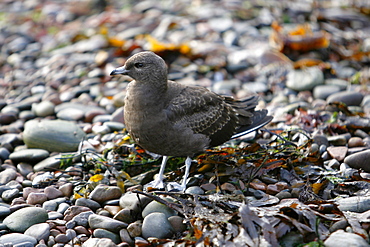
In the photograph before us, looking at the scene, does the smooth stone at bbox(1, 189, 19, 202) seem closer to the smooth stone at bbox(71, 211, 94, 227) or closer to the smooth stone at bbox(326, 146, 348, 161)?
the smooth stone at bbox(71, 211, 94, 227)

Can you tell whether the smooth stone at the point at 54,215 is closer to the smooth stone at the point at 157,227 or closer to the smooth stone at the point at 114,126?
the smooth stone at the point at 157,227

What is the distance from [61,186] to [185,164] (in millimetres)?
1520

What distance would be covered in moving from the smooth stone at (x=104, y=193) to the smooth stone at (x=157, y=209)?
0.51 metres

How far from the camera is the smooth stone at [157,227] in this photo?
14.2ft

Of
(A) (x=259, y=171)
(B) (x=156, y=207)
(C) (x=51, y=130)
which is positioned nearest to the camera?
(B) (x=156, y=207)

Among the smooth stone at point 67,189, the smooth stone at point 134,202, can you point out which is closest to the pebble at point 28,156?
the smooth stone at point 67,189

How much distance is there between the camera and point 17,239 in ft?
14.0

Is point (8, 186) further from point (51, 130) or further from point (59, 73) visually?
point (59, 73)

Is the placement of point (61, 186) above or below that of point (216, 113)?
below

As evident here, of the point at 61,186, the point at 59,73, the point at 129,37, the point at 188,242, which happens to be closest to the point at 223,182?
the point at 188,242

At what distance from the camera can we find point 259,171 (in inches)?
200

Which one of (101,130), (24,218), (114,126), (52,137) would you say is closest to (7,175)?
(52,137)

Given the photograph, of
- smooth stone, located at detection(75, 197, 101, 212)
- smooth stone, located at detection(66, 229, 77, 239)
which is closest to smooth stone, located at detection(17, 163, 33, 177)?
smooth stone, located at detection(75, 197, 101, 212)

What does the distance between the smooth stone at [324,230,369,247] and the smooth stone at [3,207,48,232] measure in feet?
9.42
